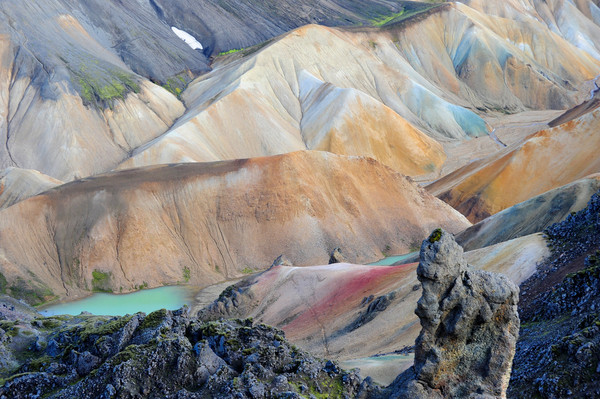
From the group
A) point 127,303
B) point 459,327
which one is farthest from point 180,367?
point 127,303

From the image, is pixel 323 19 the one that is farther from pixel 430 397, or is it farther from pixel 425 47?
pixel 430 397

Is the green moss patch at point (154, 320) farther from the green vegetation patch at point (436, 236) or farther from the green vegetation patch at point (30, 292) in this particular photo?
the green vegetation patch at point (30, 292)

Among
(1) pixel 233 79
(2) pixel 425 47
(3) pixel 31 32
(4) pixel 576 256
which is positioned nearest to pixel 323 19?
(2) pixel 425 47

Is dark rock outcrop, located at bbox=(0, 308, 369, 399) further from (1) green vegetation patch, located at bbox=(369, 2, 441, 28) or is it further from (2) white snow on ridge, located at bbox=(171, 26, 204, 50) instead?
(1) green vegetation patch, located at bbox=(369, 2, 441, 28)

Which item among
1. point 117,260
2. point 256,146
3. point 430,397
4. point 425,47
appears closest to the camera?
point 430,397

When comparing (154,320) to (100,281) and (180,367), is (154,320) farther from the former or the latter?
(100,281)

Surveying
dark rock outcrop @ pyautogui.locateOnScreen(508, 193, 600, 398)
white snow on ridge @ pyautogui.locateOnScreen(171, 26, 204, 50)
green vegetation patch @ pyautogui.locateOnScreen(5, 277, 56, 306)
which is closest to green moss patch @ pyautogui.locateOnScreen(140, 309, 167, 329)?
dark rock outcrop @ pyautogui.locateOnScreen(508, 193, 600, 398)

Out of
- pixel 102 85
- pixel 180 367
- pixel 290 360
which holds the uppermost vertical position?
pixel 290 360
